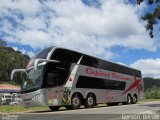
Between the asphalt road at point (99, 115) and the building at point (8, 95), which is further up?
the building at point (8, 95)

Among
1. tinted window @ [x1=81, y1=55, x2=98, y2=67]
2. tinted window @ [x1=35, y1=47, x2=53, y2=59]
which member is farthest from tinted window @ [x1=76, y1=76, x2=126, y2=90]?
tinted window @ [x1=35, y1=47, x2=53, y2=59]

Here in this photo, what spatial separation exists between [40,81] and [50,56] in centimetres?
183

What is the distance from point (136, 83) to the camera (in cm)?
3731

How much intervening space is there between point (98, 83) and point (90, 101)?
6.10 ft

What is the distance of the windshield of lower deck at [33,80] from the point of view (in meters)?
24.6

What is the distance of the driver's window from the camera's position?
2481 cm

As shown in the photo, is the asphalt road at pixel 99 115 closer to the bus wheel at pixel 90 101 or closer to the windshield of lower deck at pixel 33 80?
the windshield of lower deck at pixel 33 80

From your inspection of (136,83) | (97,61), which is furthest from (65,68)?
(136,83)

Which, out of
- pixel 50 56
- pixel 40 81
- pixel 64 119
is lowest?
pixel 64 119

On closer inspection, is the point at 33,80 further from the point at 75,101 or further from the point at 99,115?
the point at 99,115

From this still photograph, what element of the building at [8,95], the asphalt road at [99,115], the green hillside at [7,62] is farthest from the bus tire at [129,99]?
the green hillside at [7,62]

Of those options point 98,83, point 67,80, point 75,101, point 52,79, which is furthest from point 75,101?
point 98,83

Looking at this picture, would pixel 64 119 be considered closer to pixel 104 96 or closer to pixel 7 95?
pixel 104 96

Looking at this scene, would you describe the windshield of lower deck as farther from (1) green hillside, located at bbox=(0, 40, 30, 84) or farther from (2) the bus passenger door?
(1) green hillside, located at bbox=(0, 40, 30, 84)
